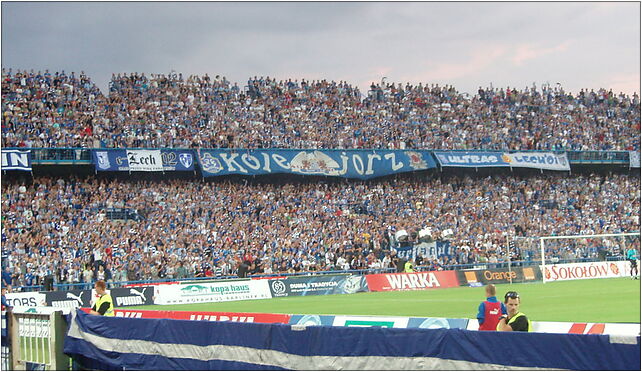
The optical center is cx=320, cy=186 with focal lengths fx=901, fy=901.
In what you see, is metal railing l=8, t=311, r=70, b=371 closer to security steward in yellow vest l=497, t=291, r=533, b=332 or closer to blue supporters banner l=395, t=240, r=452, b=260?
security steward in yellow vest l=497, t=291, r=533, b=332

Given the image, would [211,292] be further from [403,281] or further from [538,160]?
[538,160]

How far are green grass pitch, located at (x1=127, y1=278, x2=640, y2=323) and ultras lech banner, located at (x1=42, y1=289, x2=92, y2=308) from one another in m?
2.29

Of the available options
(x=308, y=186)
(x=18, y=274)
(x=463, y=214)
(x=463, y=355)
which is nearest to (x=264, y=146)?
(x=308, y=186)

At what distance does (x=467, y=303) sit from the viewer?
105ft

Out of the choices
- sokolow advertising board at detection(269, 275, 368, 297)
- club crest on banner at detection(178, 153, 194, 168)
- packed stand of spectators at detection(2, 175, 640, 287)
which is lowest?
sokolow advertising board at detection(269, 275, 368, 297)

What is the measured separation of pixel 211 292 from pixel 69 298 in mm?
6419

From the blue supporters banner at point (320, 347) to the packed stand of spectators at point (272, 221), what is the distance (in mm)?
24507

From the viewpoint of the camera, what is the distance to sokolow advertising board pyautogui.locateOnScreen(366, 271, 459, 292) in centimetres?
4231

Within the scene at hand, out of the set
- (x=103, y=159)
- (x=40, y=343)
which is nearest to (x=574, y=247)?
(x=103, y=159)

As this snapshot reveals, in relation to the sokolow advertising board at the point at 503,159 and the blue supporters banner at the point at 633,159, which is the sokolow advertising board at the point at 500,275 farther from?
A: the blue supporters banner at the point at 633,159

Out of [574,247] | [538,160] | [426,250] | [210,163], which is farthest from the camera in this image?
[538,160]

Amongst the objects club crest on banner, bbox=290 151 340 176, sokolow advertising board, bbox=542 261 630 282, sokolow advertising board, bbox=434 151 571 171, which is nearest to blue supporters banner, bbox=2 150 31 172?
club crest on banner, bbox=290 151 340 176

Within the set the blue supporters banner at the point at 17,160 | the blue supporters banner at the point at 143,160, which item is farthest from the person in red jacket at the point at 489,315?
the blue supporters banner at the point at 143,160


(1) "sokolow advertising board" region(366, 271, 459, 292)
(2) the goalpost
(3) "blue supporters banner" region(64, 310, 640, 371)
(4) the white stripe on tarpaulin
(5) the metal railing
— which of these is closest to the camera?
(3) "blue supporters banner" region(64, 310, 640, 371)
